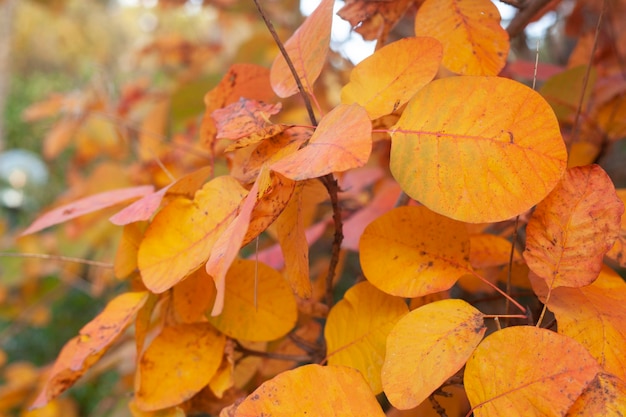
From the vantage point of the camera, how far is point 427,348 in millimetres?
269

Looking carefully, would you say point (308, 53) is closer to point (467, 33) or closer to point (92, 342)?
point (467, 33)

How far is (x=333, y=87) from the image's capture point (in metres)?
1.20

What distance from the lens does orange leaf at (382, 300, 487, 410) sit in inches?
10.1

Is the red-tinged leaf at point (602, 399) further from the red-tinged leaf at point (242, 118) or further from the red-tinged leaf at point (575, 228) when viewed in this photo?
the red-tinged leaf at point (242, 118)

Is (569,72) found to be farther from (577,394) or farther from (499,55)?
(577,394)

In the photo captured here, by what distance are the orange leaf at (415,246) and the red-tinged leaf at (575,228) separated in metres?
0.04

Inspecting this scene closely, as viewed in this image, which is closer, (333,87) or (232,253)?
(232,253)

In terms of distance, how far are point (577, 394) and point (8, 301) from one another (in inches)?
58.8

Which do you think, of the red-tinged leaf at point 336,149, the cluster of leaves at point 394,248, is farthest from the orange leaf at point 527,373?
the red-tinged leaf at point 336,149

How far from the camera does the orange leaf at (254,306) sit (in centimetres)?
36

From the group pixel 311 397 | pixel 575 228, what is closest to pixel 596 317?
pixel 575 228

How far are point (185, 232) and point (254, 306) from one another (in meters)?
0.08

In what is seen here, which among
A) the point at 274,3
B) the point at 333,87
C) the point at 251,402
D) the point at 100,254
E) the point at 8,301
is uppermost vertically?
the point at 251,402

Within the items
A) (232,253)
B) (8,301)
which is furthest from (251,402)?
(8,301)
